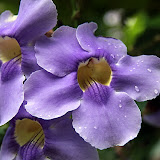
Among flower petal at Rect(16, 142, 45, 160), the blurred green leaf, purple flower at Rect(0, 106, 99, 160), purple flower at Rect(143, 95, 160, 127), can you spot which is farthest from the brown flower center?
the blurred green leaf

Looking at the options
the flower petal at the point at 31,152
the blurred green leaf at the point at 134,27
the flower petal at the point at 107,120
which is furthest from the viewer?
the blurred green leaf at the point at 134,27

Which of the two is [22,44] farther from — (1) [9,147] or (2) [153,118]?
Result: (2) [153,118]

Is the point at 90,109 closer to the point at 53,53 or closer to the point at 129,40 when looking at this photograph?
the point at 53,53

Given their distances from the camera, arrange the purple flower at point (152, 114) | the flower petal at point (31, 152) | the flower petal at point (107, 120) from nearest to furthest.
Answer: the flower petal at point (107, 120) → the flower petal at point (31, 152) → the purple flower at point (152, 114)

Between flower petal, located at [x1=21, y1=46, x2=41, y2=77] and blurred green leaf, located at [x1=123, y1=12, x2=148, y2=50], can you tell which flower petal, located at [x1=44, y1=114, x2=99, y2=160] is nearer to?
flower petal, located at [x1=21, y1=46, x2=41, y2=77]

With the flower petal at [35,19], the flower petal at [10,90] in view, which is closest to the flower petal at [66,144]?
the flower petal at [10,90]

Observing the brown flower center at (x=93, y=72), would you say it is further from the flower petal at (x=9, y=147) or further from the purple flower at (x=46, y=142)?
the flower petal at (x=9, y=147)

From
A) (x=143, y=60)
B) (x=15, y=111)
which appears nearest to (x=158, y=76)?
(x=143, y=60)
